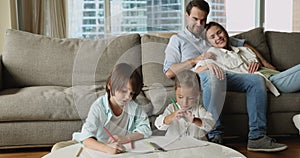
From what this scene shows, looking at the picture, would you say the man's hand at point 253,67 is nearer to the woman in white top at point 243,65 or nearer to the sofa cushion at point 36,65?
the woman in white top at point 243,65

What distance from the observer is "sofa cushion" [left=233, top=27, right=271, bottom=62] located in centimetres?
292

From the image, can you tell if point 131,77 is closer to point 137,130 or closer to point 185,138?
point 137,130

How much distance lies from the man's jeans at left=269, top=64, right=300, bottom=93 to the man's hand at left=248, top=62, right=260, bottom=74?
13 centimetres

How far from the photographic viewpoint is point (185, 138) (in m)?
1.48

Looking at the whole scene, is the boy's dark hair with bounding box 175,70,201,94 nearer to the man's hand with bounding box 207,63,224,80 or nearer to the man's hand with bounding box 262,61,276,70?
the man's hand with bounding box 207,63,224,80

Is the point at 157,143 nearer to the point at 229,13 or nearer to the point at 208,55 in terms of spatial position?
the point at 208,55

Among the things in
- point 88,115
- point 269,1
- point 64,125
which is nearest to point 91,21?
point 269,1

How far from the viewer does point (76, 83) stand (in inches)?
60.4

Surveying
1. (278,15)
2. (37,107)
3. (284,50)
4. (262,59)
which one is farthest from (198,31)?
(278,15)

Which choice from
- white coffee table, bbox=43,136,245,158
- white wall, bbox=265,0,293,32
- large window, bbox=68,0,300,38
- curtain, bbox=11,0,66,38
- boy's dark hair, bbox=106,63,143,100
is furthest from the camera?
white wall, bbox=265,0,293,32

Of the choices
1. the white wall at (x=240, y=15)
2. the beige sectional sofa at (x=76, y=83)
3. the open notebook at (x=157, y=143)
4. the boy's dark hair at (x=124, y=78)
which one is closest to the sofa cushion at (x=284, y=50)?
the beige sectional sofa at (x=76, y=83)

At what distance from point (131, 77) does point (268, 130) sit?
1439mm

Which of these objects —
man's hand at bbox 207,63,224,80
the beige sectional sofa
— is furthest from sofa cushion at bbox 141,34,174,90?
man's hand at bbox 207,63,224,80

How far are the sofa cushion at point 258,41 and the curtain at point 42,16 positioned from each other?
219cm
